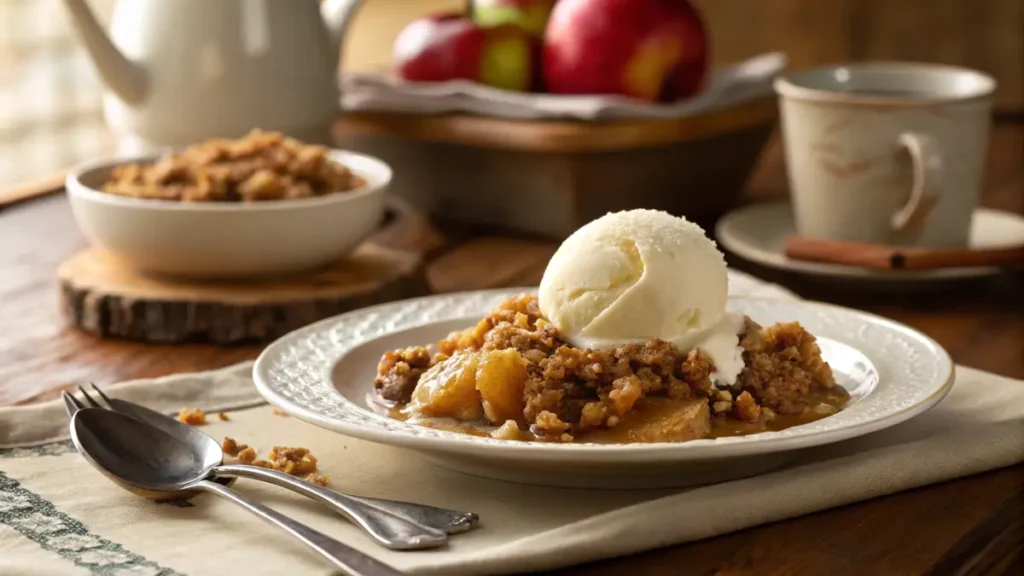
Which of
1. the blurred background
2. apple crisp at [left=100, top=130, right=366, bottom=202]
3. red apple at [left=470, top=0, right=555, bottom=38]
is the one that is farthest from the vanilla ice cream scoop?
the blurred background

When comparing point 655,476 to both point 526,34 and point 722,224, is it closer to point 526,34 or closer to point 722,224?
point 722,224

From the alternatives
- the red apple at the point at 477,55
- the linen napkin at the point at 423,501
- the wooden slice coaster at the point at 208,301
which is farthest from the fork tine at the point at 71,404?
the red apple at the point at 477,55

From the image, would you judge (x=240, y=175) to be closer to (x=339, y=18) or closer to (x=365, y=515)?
(x=339, y=18)

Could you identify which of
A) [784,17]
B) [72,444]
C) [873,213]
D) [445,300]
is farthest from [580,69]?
[784,17]

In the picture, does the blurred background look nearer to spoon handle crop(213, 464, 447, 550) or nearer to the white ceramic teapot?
the white ceramic teapot

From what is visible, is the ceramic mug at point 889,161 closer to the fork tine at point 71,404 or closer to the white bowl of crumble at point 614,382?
the white bowl of crumble at point 614,382
